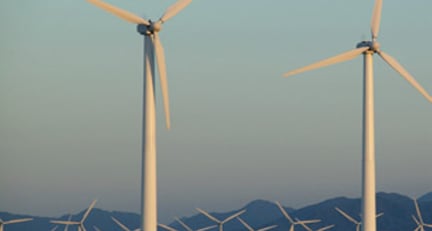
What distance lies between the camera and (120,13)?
6084 cm

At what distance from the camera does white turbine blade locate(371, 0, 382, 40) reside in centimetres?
7306

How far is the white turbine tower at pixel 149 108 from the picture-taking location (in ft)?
197

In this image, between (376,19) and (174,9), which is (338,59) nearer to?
(376,19)

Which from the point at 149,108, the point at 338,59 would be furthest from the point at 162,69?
the point at 338,59

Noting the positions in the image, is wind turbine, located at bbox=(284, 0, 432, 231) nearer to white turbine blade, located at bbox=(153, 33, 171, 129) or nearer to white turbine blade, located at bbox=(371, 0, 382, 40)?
white turbine blade, located at bbox=(371, 0, 382, 40)

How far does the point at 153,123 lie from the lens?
60500mm

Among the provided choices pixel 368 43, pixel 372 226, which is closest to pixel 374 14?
pixel 368 43

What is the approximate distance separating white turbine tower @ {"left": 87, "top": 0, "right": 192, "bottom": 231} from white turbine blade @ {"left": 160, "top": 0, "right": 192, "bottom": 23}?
0.84 m

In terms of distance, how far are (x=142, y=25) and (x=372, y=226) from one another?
19833 millimetres

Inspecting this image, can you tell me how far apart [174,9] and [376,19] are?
15954 mm

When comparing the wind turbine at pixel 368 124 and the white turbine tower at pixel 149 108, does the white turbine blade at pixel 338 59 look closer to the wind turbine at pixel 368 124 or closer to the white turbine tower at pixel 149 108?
the wind turbine at pixel 368 124

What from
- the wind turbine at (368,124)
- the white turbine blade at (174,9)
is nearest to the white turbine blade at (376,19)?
the wind turbine at (368,124)

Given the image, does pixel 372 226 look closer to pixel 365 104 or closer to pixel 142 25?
pixel 365 104

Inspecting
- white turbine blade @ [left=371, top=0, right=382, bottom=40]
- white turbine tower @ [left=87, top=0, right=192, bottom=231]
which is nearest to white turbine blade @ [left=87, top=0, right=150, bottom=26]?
white turbine tower @ [left=87, top=0, right=192, bottom=231]
